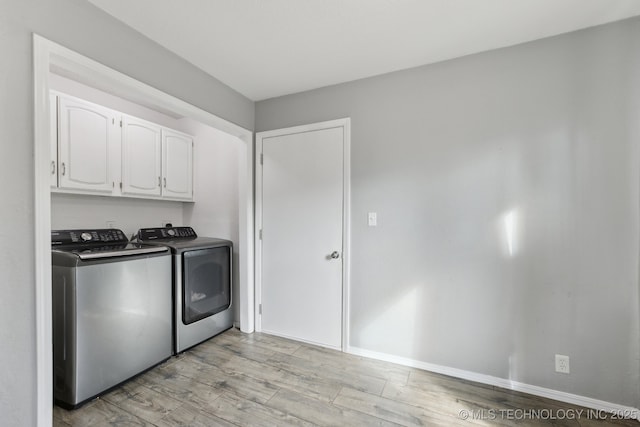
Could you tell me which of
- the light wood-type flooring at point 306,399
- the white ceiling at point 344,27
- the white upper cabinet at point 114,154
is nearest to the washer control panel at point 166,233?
the white upper cabinet at point 114,154

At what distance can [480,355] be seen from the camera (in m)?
1.94

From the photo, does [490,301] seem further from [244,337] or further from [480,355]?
[244,337]

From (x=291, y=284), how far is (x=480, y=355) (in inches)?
65.1

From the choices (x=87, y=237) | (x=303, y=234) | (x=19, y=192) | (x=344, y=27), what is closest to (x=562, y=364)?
(x=303, y=234)

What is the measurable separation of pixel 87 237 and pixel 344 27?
259 centimetres

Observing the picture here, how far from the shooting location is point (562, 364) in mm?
1734

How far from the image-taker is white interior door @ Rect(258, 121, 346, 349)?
2410 millimetres

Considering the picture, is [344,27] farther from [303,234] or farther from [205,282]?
[205,282]

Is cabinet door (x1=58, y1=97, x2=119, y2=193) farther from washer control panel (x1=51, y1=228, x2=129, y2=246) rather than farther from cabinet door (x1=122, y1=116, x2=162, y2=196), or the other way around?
washer control panel (x1=51, y1=228, x2=129, y2=246)

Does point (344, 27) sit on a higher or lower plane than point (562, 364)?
higher

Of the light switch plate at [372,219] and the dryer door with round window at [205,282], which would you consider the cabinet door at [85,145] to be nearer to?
the dryer door with round window at [205,282]

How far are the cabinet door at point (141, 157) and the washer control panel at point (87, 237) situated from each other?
40 centimetres

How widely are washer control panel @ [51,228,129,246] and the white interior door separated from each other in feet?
4.30

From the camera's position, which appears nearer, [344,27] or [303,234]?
[344,27]
